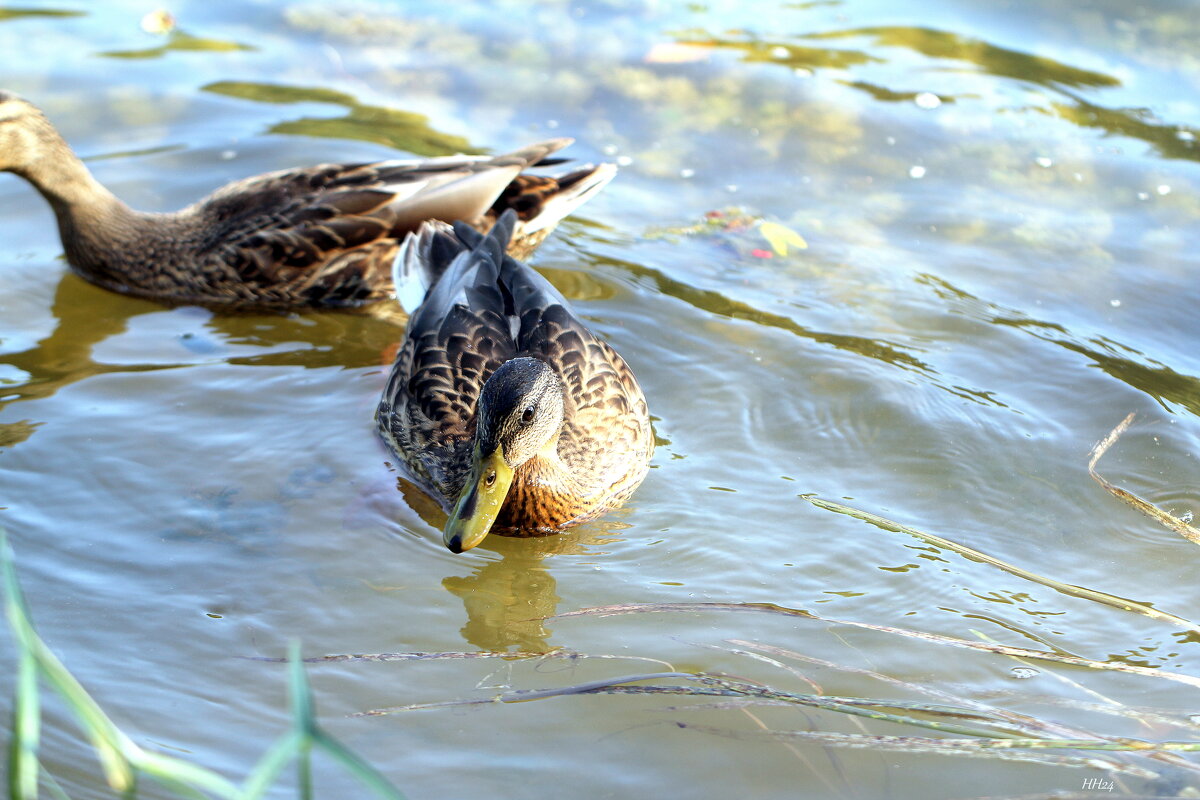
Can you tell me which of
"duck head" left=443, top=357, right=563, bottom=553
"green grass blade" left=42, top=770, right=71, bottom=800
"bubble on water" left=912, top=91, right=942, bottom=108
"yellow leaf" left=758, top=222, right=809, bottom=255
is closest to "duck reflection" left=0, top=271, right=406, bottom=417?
"duck head" left=443, top=357, right=563, bottom=553

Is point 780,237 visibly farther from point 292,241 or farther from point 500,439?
point 500,439

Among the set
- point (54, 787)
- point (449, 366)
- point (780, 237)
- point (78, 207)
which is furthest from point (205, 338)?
point (54, 787)

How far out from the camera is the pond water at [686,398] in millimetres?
3896

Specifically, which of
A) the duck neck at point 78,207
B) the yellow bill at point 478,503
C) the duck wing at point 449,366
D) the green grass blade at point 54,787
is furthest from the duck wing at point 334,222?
the green grass blade at point 54,787

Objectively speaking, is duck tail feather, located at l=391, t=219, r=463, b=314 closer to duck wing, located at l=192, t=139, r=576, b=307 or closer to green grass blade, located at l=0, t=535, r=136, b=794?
duck wing, located at l=192, t=139, r=576, b=307

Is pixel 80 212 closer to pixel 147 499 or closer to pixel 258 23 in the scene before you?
pixel 147 499

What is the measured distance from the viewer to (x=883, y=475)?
5.20 m

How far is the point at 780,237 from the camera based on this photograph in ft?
22.8

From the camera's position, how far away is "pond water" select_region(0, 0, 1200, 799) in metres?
3.90

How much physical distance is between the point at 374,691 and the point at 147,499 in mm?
1636

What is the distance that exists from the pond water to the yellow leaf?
47 millimetres

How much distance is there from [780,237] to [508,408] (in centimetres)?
301

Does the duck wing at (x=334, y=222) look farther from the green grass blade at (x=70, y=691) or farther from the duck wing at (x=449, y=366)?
the green grass blade at (x=70, y=691)

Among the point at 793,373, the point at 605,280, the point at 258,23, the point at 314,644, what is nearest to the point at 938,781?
the point at 314,644
